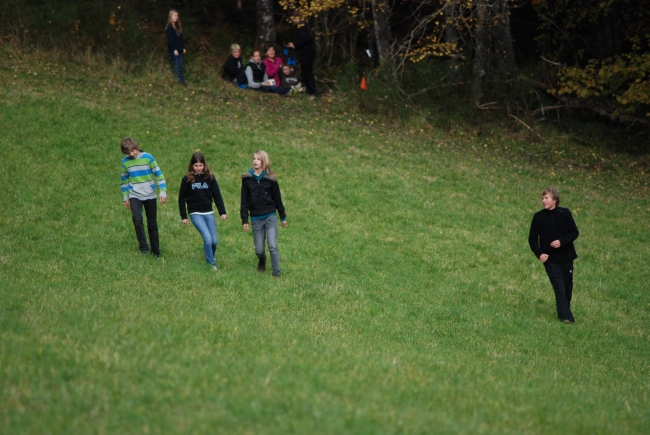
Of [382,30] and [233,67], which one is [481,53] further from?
[233,67]

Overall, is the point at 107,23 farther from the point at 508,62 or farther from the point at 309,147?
the point at 508,62

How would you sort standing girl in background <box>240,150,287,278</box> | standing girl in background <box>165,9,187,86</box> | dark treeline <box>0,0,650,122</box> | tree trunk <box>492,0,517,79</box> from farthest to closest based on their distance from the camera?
tree trunk <box>492,0,517,79</box>, dark treeline <box>0,0,650,122</box>, standing girl in background <box>165,9,187,86</box>, standing girl in background <box>240,150,287,278</box>

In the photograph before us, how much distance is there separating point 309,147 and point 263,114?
321 centimetres

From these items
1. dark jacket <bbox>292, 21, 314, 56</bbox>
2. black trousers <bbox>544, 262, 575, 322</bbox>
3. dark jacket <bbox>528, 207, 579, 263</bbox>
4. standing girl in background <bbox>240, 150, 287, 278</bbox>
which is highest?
dark jacket <bbox>292, 21, 314, 56</bbox>

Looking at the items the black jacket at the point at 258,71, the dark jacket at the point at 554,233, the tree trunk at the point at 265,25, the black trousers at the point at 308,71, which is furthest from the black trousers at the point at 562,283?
the tree trunk at the point at 265,25

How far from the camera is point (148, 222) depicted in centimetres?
1155

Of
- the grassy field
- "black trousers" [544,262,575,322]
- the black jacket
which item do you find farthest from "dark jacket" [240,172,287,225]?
the black jacket

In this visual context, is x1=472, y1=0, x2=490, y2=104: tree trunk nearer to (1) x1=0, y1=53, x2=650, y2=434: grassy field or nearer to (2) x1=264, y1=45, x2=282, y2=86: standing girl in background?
(1) x1=0, y1=53, x2=650, y2=434: grassy field

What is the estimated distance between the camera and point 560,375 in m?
8.25

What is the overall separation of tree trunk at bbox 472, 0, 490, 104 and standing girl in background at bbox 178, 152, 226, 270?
1529 centimetres

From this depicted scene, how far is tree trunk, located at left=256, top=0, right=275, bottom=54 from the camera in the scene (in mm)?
25172

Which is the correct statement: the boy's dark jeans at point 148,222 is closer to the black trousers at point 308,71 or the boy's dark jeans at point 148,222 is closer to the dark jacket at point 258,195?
the dark jacket at point 258,195

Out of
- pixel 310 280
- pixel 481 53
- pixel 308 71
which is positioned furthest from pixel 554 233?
pixel 308 71

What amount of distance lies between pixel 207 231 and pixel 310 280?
199cm
